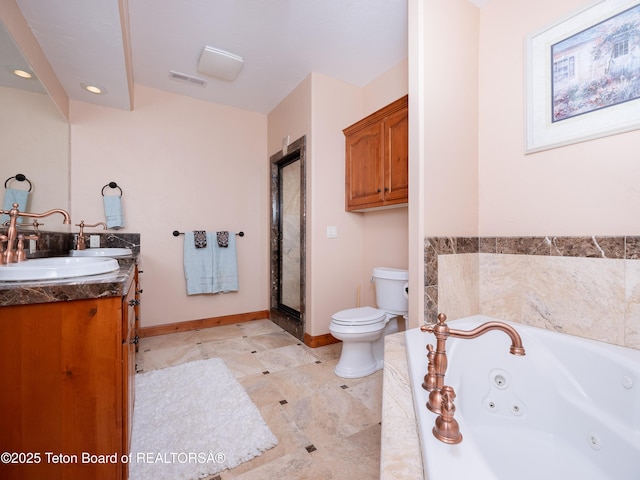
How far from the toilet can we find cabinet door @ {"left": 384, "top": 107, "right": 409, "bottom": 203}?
61 cm

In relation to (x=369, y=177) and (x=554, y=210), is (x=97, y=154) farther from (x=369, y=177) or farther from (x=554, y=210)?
(x=554, y=210)

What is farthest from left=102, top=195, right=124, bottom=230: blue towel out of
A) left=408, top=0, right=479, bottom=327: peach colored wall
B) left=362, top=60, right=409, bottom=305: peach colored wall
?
left=408, top=0, right=479, bottom=327: peach colored wall

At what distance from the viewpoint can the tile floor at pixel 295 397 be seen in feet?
4.07

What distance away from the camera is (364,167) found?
8.18 feet

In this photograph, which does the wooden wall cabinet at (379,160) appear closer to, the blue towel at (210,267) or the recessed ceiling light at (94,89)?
the blue towel at (210,267)

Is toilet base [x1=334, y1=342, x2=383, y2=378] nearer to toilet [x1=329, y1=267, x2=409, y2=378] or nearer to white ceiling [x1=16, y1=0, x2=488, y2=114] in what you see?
toilet [x1=329, y1=267, x2=409, y2=378]

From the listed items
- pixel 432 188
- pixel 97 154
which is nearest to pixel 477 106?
pixel 432 188

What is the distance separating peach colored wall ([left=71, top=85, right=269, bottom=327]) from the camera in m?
2.62

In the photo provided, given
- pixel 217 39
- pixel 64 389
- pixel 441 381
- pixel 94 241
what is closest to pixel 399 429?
pixel 441 381

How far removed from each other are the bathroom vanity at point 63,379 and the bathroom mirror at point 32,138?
3.79ft

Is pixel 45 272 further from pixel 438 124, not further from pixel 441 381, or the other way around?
pixel 438 124

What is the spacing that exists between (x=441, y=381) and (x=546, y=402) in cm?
75

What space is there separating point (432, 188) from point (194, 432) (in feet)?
6.11

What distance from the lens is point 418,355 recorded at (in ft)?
3.83
